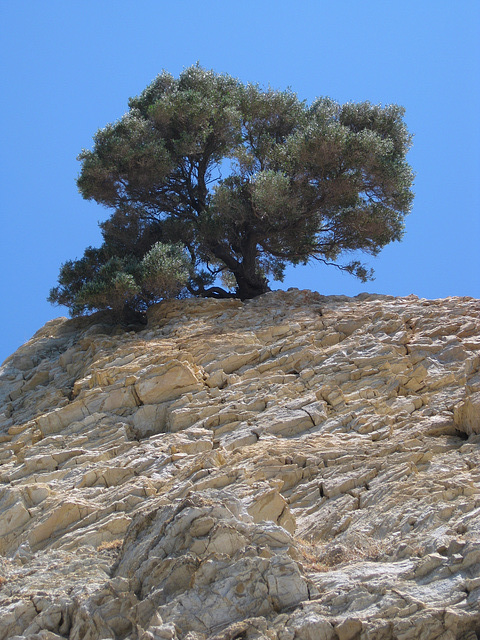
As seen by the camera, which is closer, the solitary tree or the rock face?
the rock face

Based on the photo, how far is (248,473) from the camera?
12422 millimetres

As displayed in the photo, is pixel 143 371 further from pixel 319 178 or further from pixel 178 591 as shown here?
pixel 319 178

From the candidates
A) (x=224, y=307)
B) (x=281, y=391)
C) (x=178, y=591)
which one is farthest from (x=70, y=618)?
(x=224, y=307)

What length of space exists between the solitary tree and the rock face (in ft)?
7.69

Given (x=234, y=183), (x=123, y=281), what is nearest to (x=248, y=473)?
(x=123, y=281)

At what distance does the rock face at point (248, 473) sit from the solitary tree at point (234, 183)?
2344mm

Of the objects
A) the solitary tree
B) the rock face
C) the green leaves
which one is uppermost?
the solitary tree

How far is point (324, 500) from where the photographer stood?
11891mm

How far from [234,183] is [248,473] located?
14006 mm

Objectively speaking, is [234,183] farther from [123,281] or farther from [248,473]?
[248,473]

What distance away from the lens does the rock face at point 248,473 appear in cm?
830

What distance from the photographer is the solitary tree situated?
22516 millimetres

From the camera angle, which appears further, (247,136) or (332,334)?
(247,136)

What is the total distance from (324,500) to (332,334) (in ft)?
22.1
